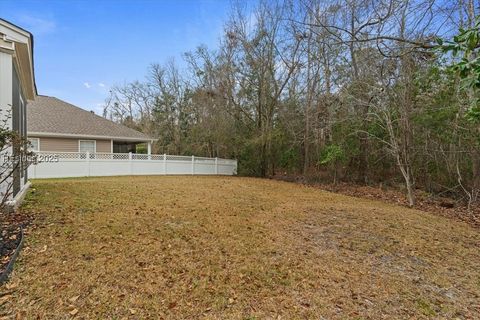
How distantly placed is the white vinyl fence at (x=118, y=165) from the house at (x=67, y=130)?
1.35 metres

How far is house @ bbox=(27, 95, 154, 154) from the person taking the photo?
13.1 metres

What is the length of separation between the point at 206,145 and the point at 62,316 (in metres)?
18.5

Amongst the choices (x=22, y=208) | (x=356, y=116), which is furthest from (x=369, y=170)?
(x=22, y=208)

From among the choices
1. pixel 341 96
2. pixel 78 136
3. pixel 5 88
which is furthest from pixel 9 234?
pixel 78 136

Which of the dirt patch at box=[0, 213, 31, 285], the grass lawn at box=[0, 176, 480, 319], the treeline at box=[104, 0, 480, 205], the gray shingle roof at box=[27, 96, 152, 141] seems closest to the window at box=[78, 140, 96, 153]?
the gray shingle roof at box=[27, 96, 152, 141]

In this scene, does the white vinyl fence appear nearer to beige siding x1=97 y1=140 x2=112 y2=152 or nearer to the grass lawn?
beige siding x1=97 y1=140 x2=112 y2=152

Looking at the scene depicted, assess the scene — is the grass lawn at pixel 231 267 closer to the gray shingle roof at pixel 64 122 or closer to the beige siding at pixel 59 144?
the beige siding at pixel 59 144

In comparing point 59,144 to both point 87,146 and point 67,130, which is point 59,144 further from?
point 87,146

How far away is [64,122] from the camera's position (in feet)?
47.0

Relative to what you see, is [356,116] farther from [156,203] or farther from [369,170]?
[156,203]

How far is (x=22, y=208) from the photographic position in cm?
488

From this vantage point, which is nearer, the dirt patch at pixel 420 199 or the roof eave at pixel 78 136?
the dirt patch at pixel 420 199

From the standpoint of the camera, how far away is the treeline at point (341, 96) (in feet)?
16.5

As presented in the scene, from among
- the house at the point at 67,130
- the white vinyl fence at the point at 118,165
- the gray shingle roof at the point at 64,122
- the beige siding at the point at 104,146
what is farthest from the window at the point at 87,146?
the white vinyl fence at the point at 118,165
